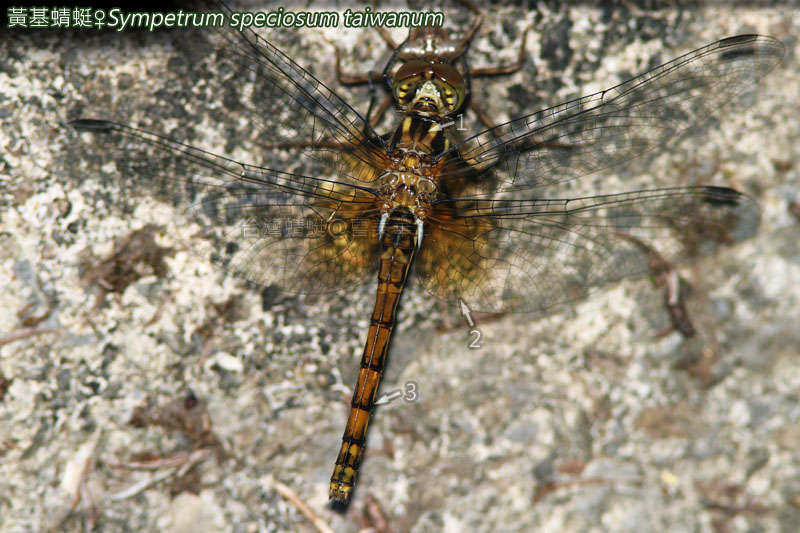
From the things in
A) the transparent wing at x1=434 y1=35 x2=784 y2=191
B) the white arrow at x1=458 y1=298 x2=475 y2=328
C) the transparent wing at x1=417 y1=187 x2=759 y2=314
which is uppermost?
the transparent wing at x1=434 y1=35 x2=784 y2=191

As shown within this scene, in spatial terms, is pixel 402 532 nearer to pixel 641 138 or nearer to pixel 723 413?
pixel 723 413

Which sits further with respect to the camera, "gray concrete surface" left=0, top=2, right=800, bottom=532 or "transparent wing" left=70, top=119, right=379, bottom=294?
"gray concrete surface" left=0, top=2, right=800, bottom=532

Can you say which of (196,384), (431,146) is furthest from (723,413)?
(196,384)

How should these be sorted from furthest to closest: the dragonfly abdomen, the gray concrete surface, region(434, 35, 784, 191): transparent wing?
the gray concrete surface < the dragonfly abdomen < region(434, 35, 784, 191): transparent wing

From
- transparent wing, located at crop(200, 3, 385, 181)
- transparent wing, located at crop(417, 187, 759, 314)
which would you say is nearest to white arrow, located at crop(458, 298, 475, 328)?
transparent wing, located at crop(417, 187, 759, 314)

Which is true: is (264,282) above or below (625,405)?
above

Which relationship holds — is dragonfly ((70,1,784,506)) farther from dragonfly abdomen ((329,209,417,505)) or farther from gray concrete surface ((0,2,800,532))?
gray concrete surface ((0,2,800,532))

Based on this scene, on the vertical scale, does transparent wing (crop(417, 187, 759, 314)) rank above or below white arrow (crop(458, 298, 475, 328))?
above

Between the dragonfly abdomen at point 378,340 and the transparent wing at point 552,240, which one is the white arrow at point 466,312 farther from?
the dragonfly abdomen at point 378,340
